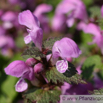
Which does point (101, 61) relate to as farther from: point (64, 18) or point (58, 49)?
point (64, 18)

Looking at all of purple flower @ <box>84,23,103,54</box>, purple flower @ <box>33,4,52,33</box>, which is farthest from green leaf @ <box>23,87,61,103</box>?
purple flower @ <box>33,4,52,33</box>

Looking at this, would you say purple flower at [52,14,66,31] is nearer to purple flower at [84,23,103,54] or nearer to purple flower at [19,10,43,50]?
purple flower at [84,23,103,54]

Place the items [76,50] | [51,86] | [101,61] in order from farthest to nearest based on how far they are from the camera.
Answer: [101,61] < [51,86] < [76,50]

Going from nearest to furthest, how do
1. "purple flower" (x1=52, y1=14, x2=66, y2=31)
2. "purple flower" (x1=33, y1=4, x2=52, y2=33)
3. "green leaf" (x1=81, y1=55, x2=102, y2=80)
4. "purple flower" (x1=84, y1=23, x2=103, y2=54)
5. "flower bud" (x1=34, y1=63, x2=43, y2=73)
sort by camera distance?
"flower bud" (x1=34, y1=63, x2=43, y2=73), "green leaf" (x1=81, y1=55, x2=102, y2=80), "purple flower" (x1=84, y1=23, x2=103, y2=54), "purple flower" (x1=33, y1=4, x2=52, y2=33), "purple flower" (x1=52, y1=14, x2=66, y2=31)

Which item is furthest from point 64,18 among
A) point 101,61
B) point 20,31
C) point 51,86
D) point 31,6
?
point 51,86

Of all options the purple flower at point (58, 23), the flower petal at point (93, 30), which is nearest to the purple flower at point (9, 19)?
the purple flower at point (58, 23)

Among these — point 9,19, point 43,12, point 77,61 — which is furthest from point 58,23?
point 77,61
